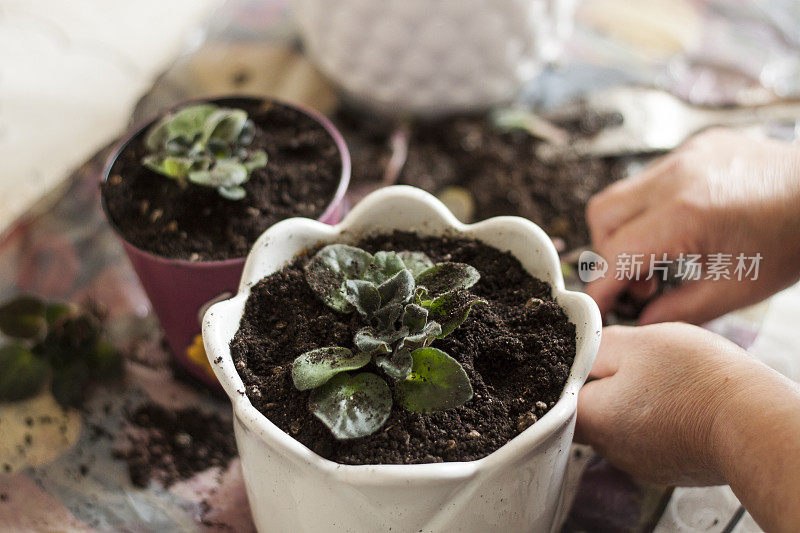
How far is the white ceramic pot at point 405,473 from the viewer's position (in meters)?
0.40

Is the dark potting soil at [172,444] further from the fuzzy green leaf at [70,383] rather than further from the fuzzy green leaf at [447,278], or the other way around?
the fuzzy green leaf at [447,278]

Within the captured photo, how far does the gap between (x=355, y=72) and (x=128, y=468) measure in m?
0.50

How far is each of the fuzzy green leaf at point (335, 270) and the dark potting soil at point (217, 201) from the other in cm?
13

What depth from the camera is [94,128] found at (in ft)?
3.05

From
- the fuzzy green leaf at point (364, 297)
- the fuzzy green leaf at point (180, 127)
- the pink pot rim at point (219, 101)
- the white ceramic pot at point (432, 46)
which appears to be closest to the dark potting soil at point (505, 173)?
the white ceramic pot at point (432, 46)

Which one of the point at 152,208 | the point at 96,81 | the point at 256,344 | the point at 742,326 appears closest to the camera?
the point at 256,344

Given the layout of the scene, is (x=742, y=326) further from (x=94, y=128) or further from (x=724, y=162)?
(x=94, y=128)

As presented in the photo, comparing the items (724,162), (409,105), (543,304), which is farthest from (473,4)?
(543,304)

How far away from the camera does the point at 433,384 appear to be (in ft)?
1.42

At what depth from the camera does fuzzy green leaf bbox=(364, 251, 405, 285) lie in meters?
0.49

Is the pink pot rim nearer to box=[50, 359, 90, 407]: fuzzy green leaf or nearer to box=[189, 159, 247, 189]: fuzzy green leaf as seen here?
box=[189, 159, 247, 189]: fuzzy green leaf

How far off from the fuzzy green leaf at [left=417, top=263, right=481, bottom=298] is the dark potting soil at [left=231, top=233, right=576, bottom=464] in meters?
0.02

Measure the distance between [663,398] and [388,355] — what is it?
0.22 metres

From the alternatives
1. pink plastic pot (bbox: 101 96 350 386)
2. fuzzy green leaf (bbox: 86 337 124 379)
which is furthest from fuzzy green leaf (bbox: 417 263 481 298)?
fuzzy green leaf (bbox: 86 337 124 379)
